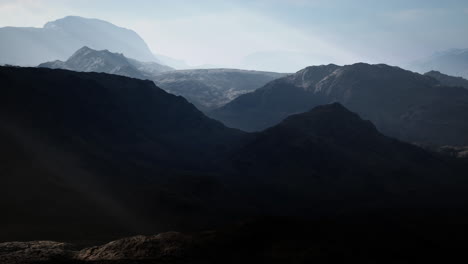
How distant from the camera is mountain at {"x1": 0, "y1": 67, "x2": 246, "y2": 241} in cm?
5806

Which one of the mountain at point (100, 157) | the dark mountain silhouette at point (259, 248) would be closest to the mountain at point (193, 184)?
the dark mountain silhouette at point (259, 248)

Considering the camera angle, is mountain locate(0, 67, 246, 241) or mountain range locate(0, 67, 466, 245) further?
mountain range locate(0, 67, 466, 245)

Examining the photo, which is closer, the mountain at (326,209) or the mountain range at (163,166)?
the mountain at (326,209)

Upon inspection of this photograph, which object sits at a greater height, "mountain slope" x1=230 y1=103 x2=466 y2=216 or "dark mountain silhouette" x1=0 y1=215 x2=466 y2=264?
"dark mountain silhouette" x1=0 y1=215 x2=466 y2=264

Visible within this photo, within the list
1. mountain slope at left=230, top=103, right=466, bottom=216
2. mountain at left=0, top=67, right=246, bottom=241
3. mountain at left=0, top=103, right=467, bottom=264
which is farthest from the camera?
mountain slope at left=230, top=103, right=466, bottom=216

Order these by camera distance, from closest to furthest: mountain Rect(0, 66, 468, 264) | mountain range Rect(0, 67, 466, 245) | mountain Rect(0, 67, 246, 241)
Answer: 1. mountain Rect(0, 66, 468, 264)
2. mountain Rect(0, 67, 246, 241)
3. mountain range Rect(0, 67, 466, 245)

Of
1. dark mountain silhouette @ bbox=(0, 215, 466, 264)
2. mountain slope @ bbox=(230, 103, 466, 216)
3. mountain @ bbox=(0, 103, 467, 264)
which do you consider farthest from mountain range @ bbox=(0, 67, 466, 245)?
dark mountain silhouette @ bbox=(0, 215, 466, 264)

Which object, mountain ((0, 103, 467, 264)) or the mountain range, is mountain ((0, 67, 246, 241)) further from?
mountain ((0, 103, 467, 264))

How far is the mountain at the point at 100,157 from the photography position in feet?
190

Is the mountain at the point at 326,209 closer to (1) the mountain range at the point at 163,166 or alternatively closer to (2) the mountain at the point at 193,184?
(2) the mountain at the point at 193,184

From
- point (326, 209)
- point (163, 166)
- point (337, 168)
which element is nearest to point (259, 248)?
point (326, 209)

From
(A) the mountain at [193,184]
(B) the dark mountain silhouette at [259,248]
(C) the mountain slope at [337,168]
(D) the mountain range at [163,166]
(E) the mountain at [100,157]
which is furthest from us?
(C) the mountain slope at [337,168]

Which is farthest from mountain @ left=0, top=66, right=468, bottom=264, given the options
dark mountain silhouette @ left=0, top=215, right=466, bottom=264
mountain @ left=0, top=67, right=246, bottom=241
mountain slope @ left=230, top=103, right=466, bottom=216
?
mountain slope @ left=230, top=103, right=466, bottom=216

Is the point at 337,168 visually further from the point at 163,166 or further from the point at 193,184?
the point at 163,166
